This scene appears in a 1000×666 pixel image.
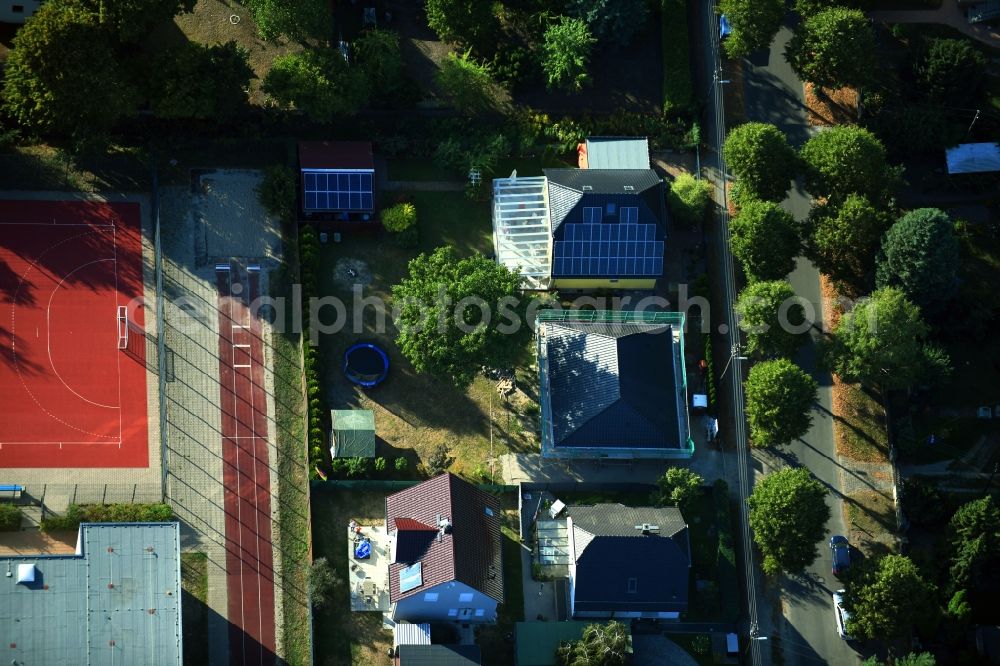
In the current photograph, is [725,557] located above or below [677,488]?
below

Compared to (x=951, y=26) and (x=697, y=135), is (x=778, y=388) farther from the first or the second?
(x=951, y=26)

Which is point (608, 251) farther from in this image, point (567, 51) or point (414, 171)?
point (414, 171)

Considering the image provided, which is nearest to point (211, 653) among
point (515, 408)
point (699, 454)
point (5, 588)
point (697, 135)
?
point (5, 588)

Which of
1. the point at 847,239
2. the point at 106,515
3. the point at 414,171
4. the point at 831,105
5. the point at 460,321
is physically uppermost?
the point at 831,105

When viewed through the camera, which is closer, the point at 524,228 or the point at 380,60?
the point at 380,60

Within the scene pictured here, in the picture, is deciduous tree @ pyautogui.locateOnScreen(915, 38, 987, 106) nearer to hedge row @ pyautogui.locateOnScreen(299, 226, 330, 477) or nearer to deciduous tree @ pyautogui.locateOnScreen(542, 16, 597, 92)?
deciduous tree @ pyautogui.locateOnScreen(542, 16, 597, 92)

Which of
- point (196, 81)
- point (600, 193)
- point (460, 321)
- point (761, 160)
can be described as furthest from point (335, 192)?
point (761, 160)
